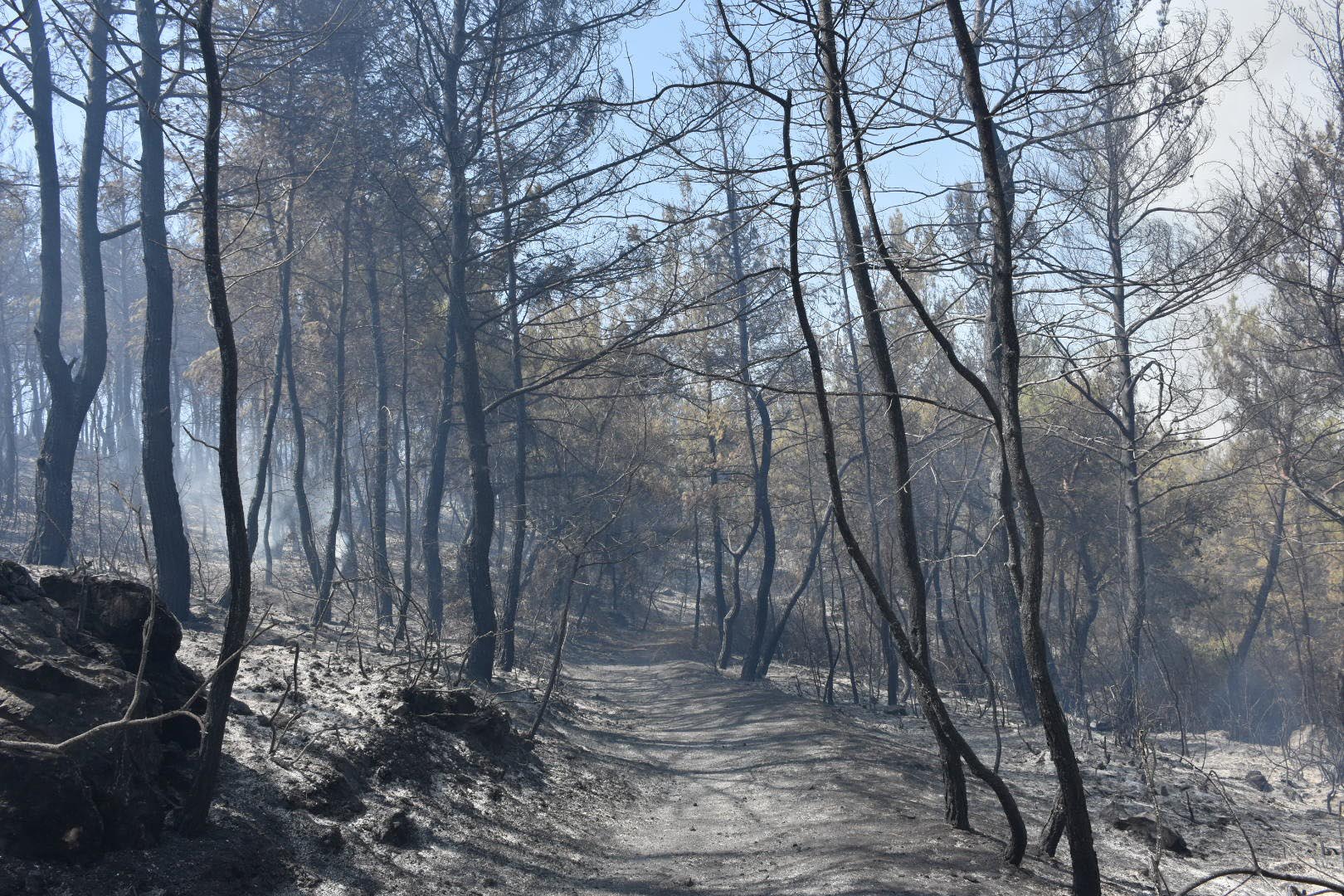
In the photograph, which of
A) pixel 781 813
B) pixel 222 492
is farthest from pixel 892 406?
pixel 222 492

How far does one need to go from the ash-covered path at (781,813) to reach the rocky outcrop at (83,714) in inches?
98.5

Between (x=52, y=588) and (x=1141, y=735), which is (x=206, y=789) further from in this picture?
(x=1141, y=735)

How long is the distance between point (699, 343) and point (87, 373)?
14.2 metres

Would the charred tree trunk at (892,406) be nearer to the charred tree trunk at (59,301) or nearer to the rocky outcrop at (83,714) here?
the rocky outcrop at (83,714)

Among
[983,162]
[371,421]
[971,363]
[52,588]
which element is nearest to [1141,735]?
[983,162]

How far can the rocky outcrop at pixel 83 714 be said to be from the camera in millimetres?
3639

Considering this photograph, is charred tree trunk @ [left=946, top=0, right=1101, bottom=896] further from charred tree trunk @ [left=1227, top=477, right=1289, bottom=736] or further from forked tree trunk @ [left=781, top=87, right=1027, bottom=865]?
charred tree trunk @ [left=1227, top=477, right=1289, bottom=736]

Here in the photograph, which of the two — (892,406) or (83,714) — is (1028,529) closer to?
(892,406)

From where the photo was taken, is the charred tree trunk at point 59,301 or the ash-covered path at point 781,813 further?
the charred tree trunk at point 59,301

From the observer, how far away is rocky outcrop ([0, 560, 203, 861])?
3639mm

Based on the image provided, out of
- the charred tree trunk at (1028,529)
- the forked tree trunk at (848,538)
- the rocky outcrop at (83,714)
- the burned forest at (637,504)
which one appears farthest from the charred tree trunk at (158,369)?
the charred tree trunk at (1028,529)

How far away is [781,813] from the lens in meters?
7.89

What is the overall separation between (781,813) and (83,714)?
18.1 ft

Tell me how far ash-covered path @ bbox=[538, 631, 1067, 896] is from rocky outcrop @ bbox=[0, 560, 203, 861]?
2502 mm
